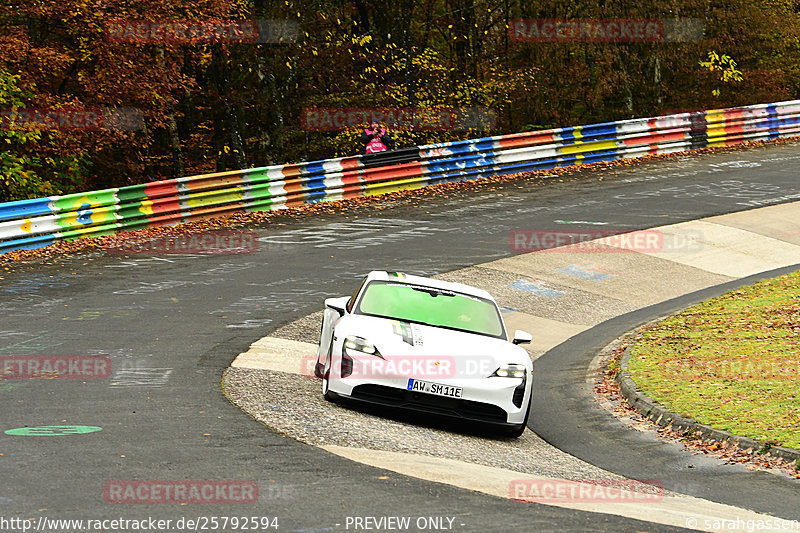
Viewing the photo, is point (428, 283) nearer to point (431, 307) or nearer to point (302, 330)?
point (431, 307)

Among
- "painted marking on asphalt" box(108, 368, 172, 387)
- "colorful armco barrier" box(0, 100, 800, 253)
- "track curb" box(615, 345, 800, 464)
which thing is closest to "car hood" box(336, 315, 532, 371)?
"track curb" box(615, 345, 800, 464)

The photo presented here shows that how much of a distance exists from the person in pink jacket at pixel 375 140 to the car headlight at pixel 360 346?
640 inches

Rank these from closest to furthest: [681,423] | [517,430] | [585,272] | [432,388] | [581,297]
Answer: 1. [432,388]
2. [517,430]
3. [681,423]
4. [581,297]
5. [585,272]

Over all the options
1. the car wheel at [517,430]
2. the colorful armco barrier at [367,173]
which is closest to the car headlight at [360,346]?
the car wheel at [517,430]

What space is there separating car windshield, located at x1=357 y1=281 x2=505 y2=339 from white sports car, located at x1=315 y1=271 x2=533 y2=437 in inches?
0.9

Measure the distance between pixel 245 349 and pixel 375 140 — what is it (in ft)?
46.5

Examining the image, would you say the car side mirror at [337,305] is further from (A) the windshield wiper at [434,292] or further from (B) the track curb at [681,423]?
(B) the track curb at [681,423]

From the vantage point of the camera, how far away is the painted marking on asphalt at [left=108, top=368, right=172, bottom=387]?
1106cm

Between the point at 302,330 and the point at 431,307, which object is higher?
the point at 431,307

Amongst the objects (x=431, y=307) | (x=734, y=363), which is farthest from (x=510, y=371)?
(x=734, y=363)

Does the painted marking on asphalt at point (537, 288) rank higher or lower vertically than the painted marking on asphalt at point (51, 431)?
lower

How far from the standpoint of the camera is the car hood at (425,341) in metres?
10.3

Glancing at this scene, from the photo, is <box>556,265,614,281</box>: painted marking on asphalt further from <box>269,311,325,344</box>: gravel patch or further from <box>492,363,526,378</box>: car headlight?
<box>492,363,526,378</box>: car headlight

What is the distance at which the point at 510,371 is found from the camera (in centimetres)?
1045
